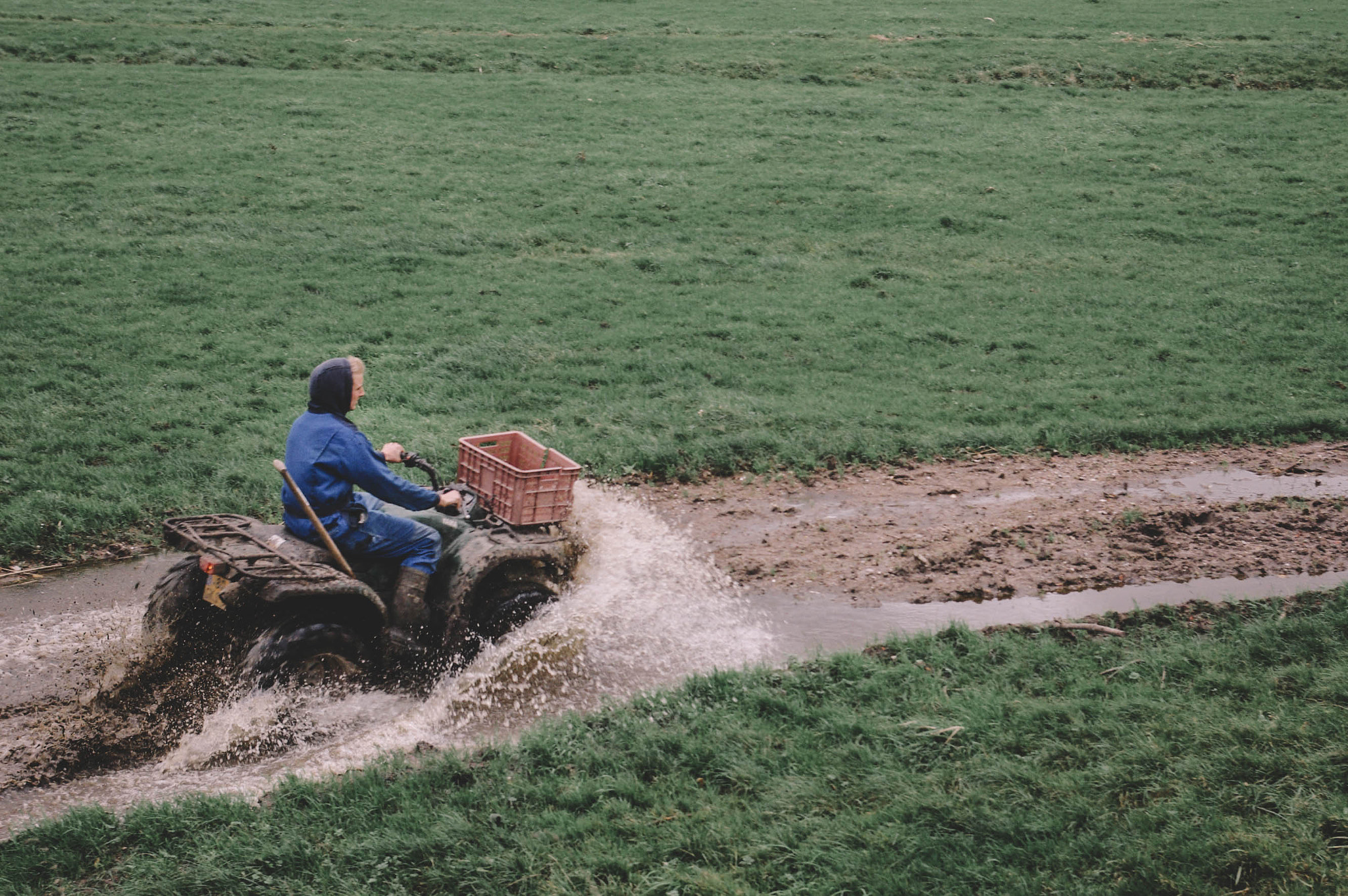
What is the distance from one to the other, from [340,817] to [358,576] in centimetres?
192

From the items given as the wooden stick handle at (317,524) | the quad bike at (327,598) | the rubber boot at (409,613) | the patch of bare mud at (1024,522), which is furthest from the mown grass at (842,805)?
the patch of bare mud at (1024,522)

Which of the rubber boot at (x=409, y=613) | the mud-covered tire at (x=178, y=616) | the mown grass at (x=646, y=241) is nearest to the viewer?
the mud-covered tire at (x=178, y=616)

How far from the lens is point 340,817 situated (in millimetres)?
5414

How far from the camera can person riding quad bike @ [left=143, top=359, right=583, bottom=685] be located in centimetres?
630

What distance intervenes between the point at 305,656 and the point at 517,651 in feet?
5.06

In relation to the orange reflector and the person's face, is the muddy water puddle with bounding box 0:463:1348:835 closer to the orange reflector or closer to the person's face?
the orange reflector

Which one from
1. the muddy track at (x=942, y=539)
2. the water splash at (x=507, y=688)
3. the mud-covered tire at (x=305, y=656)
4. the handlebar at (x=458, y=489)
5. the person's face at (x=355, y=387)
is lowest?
the water splash at (x=507, y=688)

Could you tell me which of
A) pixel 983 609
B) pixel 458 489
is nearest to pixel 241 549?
pixel 458 489

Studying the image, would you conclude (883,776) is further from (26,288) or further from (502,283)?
(26,288)

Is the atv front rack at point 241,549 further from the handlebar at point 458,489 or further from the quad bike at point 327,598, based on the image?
the handlebar at point 458,489

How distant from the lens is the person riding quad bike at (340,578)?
20.7 feet

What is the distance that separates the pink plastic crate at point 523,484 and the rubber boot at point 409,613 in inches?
33.8

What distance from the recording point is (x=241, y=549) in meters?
6.38

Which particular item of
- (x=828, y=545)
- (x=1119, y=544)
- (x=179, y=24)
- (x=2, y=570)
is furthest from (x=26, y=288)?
(x=179, y=24)
